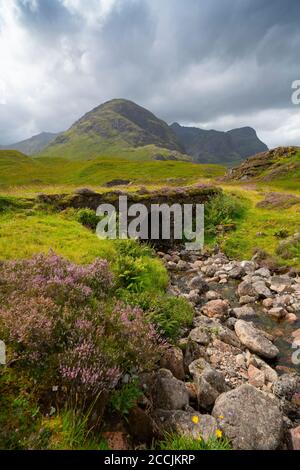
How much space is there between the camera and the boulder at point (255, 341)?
939 centimetres

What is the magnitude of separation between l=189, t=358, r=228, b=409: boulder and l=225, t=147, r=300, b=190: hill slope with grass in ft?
137

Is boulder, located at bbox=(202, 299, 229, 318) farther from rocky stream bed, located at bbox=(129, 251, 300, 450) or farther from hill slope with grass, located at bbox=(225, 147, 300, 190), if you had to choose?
hill slope with grass, located at bbox=(225, 147, 300, 190)

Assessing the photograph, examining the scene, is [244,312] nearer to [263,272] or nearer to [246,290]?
[246,290]

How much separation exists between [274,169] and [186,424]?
191ft

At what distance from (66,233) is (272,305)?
33.4 ft

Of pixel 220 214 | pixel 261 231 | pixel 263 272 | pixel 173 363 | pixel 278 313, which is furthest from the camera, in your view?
pixel 220 214

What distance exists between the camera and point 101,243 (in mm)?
14508

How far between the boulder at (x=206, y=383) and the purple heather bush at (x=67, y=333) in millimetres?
1376

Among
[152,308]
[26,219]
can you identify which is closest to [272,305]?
[152,308]

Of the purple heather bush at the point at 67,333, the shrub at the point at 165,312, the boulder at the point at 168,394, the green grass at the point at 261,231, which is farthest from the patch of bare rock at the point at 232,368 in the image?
the green grass at the point at 261,231

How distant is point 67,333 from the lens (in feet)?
18.0

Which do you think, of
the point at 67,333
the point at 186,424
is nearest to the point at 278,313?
the point at 186,424

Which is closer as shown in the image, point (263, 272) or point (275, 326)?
point (275, 326)

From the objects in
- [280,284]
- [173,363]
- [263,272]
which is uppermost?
[263,272]
